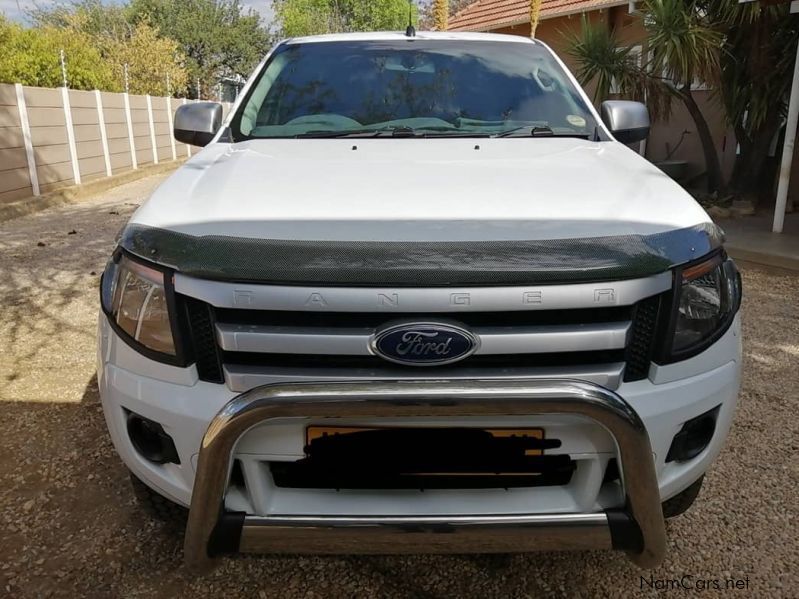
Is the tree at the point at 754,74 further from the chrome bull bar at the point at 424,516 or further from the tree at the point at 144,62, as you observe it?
the tree at the point at 144,62

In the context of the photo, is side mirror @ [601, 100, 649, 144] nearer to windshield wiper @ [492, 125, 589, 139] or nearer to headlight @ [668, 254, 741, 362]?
windshield wiper @ [492, 125, 589, 139]

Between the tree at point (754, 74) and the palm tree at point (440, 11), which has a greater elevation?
the palm tree at point (440, 11)

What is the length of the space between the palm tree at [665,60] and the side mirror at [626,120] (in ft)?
17.9

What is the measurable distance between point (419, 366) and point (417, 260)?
0.78 feet

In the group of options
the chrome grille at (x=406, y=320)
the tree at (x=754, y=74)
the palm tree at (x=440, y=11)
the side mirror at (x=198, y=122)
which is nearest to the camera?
the chrome grille at (x=406, y=320)

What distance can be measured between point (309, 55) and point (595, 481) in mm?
2397

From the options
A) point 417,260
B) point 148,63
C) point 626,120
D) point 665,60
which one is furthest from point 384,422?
point 148,63

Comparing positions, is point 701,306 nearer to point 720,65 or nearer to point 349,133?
point 349,133

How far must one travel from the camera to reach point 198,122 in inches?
117

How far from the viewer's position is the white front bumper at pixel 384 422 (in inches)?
61.6

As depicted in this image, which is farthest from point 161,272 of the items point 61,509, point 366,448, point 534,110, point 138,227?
point 534,110

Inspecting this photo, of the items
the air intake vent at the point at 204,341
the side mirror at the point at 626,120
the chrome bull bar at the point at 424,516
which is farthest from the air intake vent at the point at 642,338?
the side mirror at the point at 626,120

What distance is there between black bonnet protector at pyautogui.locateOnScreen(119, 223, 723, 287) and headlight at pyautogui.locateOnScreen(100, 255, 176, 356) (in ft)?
0.23

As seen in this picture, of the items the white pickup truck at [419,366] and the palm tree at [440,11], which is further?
the palm tree at [440,11]
